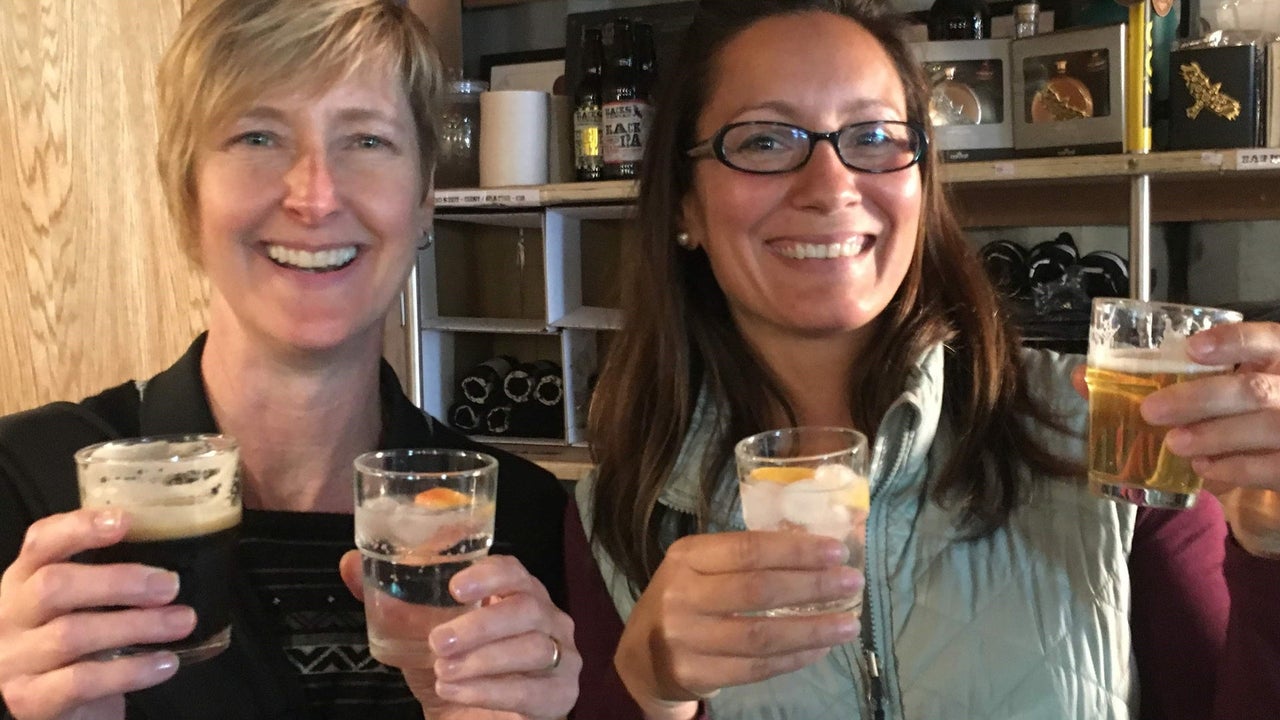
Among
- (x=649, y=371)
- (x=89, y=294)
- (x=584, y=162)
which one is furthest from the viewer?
(x=584, y=162)

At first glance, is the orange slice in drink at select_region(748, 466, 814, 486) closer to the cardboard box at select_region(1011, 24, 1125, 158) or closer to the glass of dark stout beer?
the glass of dark stout beer

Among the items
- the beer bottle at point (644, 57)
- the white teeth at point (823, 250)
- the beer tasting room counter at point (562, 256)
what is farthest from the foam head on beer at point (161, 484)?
the beer bottle at point (644, 57)

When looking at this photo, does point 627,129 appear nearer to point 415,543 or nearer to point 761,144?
point 761,144

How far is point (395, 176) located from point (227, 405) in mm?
440

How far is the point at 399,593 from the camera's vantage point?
106 centimetres

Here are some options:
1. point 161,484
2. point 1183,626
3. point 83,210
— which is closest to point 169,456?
point 161,484

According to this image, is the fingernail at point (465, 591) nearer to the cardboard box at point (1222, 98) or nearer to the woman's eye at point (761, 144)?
the woman's eye at point (761, 144)

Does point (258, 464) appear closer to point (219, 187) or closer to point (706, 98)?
point (219, 187)

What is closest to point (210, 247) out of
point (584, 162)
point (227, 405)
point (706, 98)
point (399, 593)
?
point (227, 405)

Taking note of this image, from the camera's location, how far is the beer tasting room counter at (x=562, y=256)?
254cm

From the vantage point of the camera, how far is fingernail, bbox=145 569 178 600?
3.34ft

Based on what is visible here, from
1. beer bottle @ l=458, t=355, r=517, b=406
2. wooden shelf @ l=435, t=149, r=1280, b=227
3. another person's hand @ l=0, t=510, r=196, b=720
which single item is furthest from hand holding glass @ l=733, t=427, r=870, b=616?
beer bottle @ l=458, t=355, r=517, b=406

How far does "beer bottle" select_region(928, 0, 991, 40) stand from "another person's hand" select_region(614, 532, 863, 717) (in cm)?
212

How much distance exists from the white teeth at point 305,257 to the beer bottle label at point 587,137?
5.30ft
